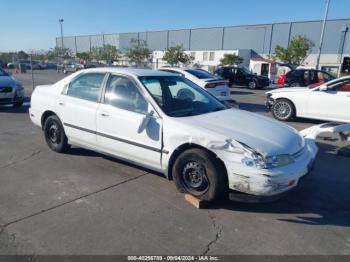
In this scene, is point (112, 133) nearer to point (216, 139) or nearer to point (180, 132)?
point (180, 132)

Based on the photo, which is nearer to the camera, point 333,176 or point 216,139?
point 216,139

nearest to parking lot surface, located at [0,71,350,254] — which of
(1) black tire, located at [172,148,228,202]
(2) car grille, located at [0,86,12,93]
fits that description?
(1) black tire, located at [172,148,228,202]

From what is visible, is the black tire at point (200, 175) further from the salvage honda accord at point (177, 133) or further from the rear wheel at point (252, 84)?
the rear wheel at point (252, 84)

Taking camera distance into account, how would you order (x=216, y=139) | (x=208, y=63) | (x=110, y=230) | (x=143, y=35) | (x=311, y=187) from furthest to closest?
(x=143, y=35), (x=208, y=63), (x=311, y=187), (x=216, y=139), (x=110, y=230)

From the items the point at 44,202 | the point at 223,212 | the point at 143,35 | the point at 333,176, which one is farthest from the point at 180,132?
the point at 143,35

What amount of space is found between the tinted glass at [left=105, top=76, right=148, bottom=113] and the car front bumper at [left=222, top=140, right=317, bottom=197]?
1.47m

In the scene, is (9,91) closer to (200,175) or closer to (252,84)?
(200,175)

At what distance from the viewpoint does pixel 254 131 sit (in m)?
3.70

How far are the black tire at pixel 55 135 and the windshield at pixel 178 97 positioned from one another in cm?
192

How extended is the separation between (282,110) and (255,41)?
5384 cm

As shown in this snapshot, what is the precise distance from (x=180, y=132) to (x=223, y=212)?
3.51 ft

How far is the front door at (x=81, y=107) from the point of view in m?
4.71

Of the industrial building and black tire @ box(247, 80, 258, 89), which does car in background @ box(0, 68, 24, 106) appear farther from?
the industrial building

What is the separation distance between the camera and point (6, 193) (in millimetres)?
3953
